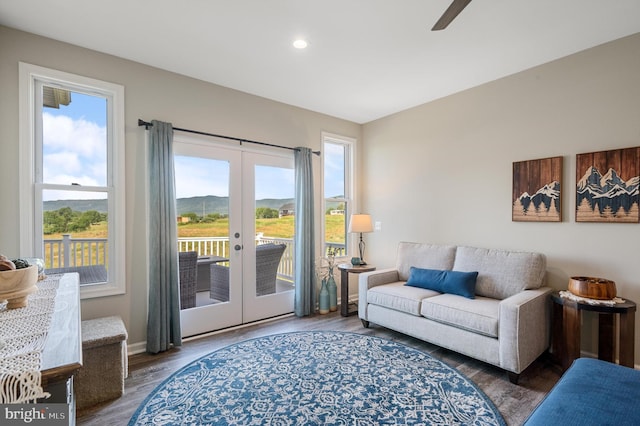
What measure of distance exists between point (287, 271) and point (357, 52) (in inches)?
110

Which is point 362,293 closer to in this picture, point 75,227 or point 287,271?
point 287,271

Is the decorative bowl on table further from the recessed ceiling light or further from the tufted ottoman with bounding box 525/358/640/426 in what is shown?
the recessed ceiling light

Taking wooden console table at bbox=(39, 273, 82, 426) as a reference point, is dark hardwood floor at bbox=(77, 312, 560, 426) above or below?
below

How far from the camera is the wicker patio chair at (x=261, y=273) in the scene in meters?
3.72

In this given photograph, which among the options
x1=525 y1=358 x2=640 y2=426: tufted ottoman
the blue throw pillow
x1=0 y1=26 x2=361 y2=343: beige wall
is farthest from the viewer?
the blue throw pillow

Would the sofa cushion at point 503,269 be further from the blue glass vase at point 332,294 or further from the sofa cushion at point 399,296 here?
the blue glass vase at point 332,294

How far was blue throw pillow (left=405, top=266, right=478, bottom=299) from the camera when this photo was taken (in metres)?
3.23

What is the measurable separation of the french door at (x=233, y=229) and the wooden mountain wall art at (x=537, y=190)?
2699mm

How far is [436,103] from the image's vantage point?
4.13 metres

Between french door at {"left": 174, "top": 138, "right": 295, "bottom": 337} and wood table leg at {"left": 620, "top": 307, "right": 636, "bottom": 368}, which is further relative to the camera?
french door at {"left": 174, "top": 138, "right": 295, "bottom": 337}

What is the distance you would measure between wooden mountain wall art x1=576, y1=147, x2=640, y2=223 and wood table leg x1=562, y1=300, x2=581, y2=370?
87 centimetres

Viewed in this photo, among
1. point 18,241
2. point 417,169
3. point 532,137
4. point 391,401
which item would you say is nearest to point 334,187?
point 417,169

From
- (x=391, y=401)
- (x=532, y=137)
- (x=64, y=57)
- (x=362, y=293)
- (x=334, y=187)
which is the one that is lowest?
(x=391, y=401)

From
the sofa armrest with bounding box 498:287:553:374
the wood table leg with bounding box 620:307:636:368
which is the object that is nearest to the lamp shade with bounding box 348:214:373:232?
the sofa armrest with bounding box 498:287:553:374
